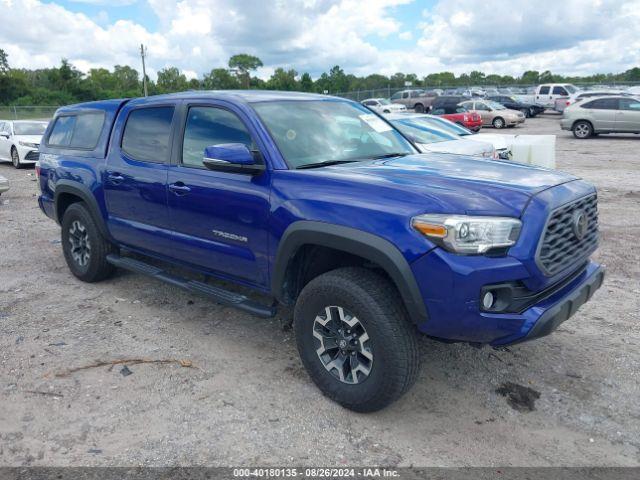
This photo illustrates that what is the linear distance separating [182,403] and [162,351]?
2.71 ft

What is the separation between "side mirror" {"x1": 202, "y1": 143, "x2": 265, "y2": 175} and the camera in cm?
363

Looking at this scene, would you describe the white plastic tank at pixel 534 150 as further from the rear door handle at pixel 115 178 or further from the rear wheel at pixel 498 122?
the rear wheel at pixel 498 122

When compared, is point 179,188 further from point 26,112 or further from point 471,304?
point 26,112

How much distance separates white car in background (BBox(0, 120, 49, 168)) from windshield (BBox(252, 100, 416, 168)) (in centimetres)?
1408

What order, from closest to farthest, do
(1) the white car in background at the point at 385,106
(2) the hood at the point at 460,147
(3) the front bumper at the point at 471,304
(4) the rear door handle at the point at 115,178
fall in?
(3) the front bumper at the point at 471,304, (4) the rear door handle at the point at 115,178, (2) the hood at the point at 460,147, (1) the white car in background at the point at 385,106

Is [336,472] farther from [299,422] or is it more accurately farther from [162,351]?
[162,351]

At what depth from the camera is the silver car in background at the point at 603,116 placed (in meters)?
21.6

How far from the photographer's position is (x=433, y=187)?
318 cm

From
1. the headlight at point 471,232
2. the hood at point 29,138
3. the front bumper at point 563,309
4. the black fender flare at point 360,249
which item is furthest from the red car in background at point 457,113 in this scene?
the headlight at point 471,232

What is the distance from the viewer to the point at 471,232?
2941 millimetres

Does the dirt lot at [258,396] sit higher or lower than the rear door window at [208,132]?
lower

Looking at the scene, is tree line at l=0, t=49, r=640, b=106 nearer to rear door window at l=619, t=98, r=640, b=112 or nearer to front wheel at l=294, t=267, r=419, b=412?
rear door window at l=619, t=98, r=640, b=112

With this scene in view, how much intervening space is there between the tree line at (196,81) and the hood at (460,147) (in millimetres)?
49096

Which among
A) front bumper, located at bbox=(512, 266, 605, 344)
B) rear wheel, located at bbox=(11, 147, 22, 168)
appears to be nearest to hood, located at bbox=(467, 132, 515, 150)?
front bumper, located at bbox=(512, 266, 605, 344)
